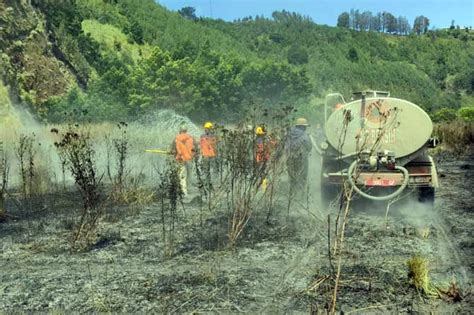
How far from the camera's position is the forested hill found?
31234 mm

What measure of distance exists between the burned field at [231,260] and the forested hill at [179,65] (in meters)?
3.40

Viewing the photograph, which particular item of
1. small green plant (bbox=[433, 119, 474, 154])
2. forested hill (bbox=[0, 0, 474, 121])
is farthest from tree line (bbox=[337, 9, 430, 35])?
small green plant (bbox=[433, 119, 474, 154])

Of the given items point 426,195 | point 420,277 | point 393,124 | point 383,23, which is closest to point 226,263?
point 420,277

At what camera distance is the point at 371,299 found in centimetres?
581

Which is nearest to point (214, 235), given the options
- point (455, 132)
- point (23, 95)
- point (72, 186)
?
point (72, 186)

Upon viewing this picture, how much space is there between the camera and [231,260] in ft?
23.8

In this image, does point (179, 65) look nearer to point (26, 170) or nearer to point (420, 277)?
Result: point (26, 170)

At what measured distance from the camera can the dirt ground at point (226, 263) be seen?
5.75m

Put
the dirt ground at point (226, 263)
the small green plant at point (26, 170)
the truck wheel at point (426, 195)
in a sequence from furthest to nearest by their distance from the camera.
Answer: the truck wheel at point (426, 195), the small green plant at point (26, 170), the dirt ground at point (226, 263)

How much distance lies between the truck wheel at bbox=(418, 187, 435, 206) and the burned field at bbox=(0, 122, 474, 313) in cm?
23

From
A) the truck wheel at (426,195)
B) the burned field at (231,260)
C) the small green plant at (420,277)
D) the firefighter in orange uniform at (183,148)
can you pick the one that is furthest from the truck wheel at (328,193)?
the small green plant at (420,277)

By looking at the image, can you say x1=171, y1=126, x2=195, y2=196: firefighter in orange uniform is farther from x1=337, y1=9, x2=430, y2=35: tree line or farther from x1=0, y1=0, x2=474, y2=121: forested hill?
x1=337, y1=9, x2=430, y2=35: tree line

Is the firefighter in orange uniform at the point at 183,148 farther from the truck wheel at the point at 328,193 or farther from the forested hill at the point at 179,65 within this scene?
the truck wheel at the point at 328,193

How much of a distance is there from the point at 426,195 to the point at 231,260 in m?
5.01
